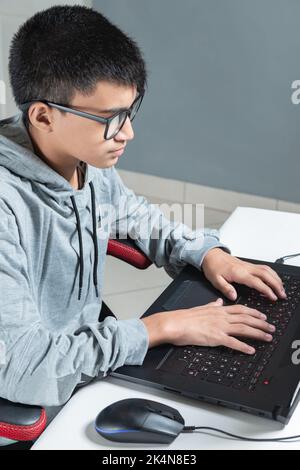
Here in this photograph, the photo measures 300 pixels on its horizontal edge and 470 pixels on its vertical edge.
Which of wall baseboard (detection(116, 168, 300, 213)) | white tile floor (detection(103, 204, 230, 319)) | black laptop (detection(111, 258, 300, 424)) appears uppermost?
black laptop (detection(111, 258, 300, 424))

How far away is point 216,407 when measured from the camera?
871 millimetres

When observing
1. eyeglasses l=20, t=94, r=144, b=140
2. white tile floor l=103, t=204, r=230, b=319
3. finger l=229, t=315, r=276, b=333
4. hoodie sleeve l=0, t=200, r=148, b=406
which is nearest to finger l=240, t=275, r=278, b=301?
finger l=229, t=315, r=276, b=333

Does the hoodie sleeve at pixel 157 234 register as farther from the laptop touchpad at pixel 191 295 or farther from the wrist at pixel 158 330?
the wrist at pixel 158 330

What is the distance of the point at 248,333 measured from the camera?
0.98 metres

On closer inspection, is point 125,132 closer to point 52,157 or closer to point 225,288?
point 52,157

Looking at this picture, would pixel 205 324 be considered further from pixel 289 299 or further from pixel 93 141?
pixel 93 141

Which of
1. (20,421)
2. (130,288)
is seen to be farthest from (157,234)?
(130,288)

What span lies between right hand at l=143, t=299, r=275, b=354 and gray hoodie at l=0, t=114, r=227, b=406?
0.04 metres

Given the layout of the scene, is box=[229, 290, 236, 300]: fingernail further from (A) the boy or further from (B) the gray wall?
(B) the gray wall

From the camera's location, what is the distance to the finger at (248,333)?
0.97 m

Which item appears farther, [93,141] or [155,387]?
[93,141]

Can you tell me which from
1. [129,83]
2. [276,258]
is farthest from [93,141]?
[276,258]

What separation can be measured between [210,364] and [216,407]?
72 mm

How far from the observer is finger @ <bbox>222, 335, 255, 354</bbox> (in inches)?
37.0
